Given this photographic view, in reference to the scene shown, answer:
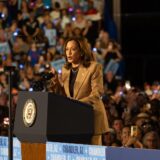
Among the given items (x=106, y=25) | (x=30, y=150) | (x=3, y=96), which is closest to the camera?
(x=30, y=150)

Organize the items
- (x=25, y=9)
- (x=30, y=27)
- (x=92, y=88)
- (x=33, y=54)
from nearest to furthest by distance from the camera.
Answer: (x=92, y=88), (x=33, y=54), (x=30, y=27), (x=25, y=9)

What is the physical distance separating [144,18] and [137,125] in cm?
1122

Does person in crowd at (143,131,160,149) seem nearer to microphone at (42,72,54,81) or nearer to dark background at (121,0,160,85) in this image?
microphone at (42,72,54,81)

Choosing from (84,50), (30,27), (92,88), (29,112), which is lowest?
(29,112)

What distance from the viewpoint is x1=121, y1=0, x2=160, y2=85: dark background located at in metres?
20.6

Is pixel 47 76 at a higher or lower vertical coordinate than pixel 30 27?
lower

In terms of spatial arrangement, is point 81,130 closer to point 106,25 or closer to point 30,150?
point 30,150

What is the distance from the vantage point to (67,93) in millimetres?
6949

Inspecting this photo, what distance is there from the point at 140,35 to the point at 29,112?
1465 cm

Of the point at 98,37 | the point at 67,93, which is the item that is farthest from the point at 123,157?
the point at 98,37

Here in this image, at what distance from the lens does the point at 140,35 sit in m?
21.0

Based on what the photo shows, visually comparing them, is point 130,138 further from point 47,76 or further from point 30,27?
point 30,27

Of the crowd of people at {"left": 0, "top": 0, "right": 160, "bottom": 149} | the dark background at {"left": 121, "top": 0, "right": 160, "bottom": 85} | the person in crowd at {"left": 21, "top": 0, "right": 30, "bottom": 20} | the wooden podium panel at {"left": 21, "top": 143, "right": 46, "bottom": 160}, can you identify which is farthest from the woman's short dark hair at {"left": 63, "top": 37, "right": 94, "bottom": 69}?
the dark background at {"left": 121, "top": 0, "right": 160, "bottom": 85}

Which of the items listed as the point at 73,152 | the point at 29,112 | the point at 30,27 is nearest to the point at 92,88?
the point at 29,112
